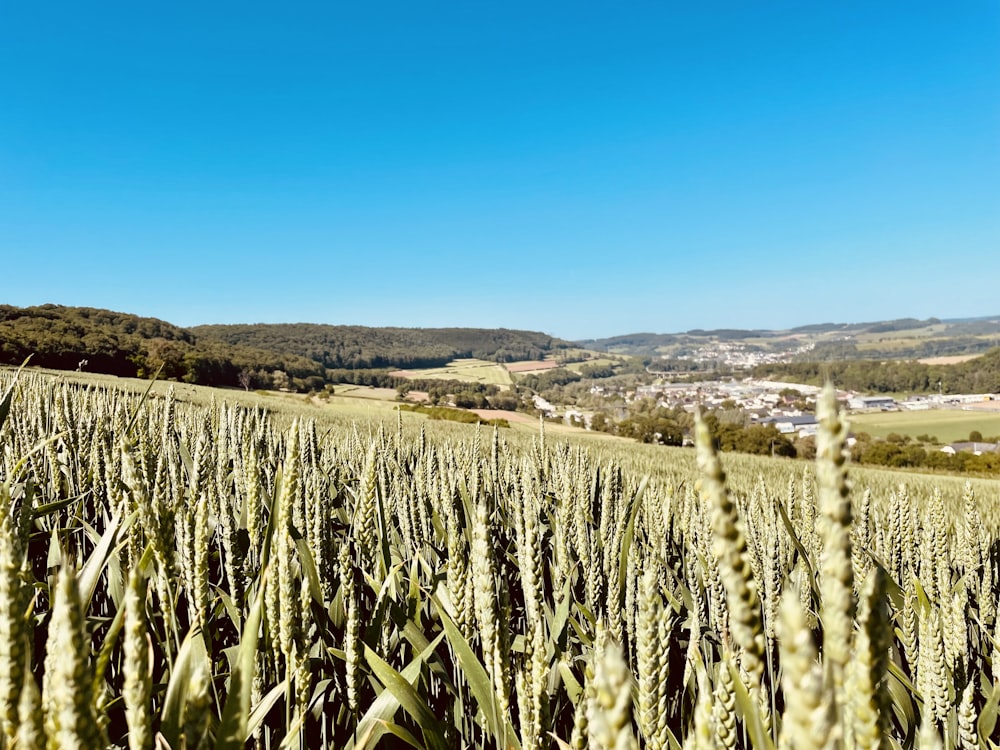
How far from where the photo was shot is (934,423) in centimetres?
5116

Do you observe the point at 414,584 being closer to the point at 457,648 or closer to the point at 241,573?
the point at 457,648

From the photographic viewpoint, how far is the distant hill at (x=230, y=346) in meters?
48.3

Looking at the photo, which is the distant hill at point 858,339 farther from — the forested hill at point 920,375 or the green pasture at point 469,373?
the green pasture at point 469,373

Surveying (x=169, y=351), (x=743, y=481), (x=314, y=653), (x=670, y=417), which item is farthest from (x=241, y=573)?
(x=169, y=351)

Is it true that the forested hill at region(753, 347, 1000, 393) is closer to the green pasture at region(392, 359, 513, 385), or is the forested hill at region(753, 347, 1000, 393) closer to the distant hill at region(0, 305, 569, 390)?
the green pasture at region(392, 359, 513, 385)

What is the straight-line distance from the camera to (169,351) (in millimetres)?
60000

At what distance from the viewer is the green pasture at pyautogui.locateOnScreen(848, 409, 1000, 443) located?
46.5m

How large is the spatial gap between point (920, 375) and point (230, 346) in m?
97.4

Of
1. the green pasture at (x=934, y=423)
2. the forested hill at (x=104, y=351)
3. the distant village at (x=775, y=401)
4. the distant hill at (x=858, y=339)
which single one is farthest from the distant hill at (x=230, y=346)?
the green pasture at (x=934, y=423)

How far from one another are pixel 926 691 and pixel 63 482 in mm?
3757

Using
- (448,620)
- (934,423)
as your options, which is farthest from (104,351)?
(934,423)

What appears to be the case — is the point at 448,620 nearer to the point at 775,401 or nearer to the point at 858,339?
the point at 775,401

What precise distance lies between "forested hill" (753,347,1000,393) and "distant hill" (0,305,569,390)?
60.6m

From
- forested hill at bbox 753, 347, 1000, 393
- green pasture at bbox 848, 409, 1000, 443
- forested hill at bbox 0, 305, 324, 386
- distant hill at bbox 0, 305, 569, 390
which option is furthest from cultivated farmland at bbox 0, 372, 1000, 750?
forested hill at bbox 753, 347, 1000, 393
